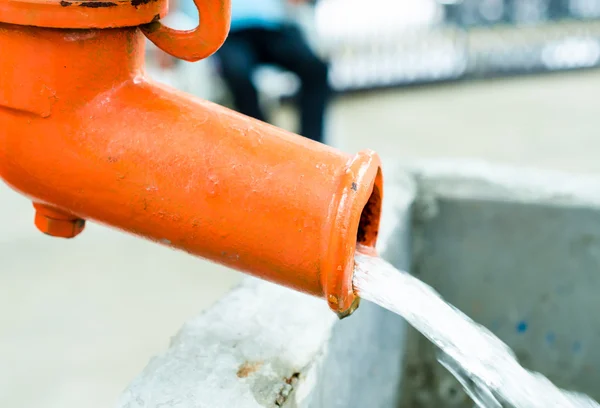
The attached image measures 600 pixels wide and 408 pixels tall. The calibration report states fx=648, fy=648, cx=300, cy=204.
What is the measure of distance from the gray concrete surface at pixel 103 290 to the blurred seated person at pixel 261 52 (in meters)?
0.51

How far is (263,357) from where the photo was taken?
828mm

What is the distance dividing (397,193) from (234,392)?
662 millimetres

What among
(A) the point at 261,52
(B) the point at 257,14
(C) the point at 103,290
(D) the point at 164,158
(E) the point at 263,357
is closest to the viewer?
(D) the point at 164,158

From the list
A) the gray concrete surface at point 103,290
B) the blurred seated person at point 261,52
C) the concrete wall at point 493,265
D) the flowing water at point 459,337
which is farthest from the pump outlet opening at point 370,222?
the blurred seated person at point 261,52

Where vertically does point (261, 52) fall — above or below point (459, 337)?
below

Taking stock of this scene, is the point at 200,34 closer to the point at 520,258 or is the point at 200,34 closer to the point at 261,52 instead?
the point at 520,258

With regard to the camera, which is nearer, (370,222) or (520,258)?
(370,222)

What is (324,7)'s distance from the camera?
198 inches

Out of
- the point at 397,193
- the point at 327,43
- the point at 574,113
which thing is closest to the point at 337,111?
the point at 327,43

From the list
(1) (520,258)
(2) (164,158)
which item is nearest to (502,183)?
(1) (520,258)

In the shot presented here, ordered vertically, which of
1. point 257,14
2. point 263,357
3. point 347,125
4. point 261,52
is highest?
point 263,357

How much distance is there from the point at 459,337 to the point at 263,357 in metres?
0.25

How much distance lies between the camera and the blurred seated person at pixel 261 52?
3.05 meters

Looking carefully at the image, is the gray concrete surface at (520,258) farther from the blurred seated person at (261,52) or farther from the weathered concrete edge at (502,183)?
the blurred seated person at (261,52)
